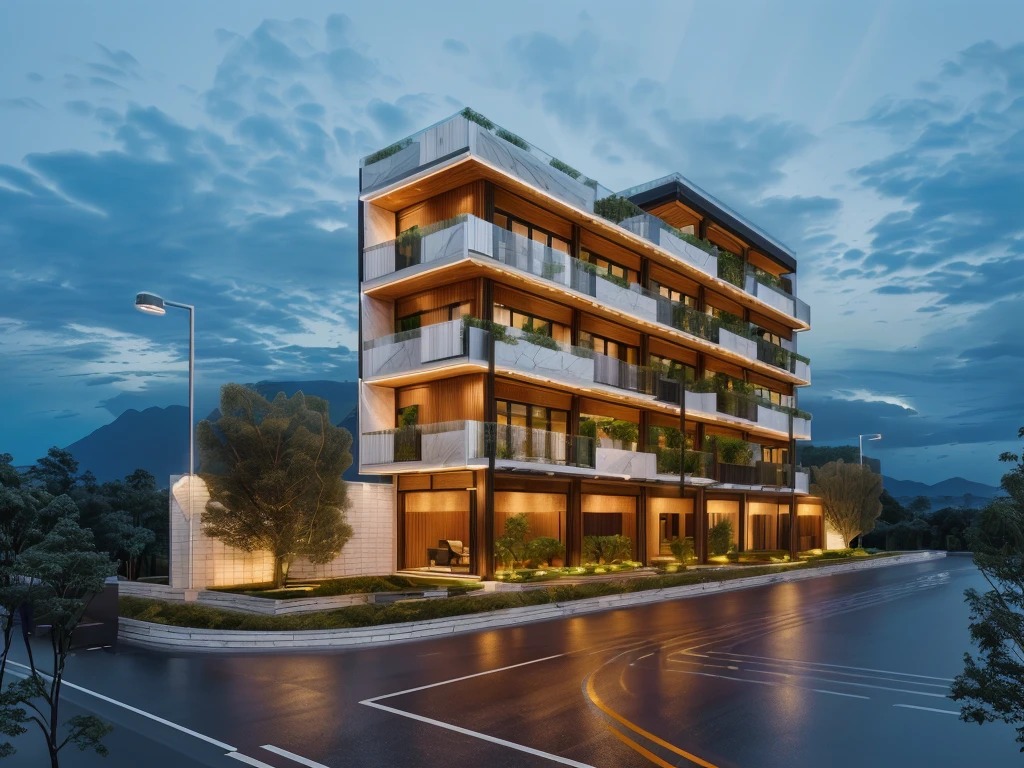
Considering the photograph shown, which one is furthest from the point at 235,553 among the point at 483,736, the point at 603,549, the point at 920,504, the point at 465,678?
Result: the point at 920,504

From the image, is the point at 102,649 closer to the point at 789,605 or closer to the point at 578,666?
the point at 578,666

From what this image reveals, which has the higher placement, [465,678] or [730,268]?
[730,268]

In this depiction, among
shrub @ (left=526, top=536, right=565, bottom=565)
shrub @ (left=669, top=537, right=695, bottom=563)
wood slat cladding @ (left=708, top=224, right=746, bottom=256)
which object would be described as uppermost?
wood slat cladding @ (left=708, top=224, right=746, bottom=256)

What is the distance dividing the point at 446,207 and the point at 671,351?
1615 centimetres

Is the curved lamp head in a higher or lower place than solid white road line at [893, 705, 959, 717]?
higher

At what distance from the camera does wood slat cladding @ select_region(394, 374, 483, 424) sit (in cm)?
2969

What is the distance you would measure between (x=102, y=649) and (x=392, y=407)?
1713 cm

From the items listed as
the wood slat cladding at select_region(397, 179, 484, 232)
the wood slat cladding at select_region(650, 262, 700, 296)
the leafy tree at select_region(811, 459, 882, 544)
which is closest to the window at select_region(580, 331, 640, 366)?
the wood slat cladding at select_region(650, 262, 700, 296)

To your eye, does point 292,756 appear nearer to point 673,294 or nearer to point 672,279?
point 672,279

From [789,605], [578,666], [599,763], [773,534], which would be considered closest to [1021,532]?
[599,763]

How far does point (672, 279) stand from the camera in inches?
A: 1652

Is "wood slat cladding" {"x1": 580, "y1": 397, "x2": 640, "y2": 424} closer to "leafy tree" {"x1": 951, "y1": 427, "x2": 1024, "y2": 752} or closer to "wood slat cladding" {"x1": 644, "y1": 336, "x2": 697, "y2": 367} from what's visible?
"wood slat cladding" {"x1": 644, "y1": 336, "x2": 697, "y2": 367}

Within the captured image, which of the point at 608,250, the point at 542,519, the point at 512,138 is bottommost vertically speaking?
the point at 542,519

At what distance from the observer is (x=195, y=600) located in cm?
2370
